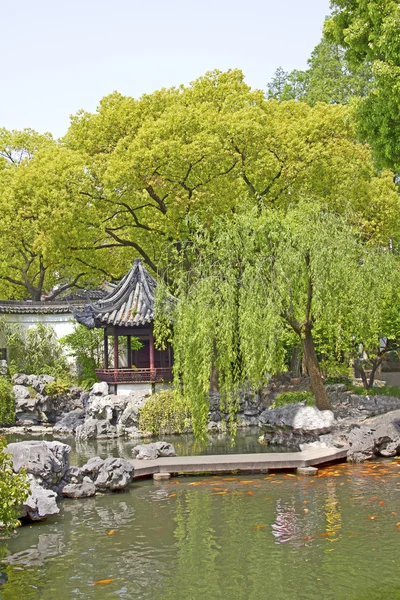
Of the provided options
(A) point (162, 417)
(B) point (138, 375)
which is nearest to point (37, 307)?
(B) point (138, 375)

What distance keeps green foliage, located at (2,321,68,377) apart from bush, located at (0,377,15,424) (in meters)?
3.75

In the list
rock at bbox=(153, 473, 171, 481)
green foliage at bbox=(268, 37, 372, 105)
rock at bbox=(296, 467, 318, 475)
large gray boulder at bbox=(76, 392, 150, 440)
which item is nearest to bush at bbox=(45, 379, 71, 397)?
large gray boulder at bbox=(76, 392, 150, 440)

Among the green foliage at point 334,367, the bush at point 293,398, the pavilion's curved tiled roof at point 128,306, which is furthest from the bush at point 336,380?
the pavilion's curved tiled roof at point 128,306

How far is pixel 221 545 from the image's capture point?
33.7 feet

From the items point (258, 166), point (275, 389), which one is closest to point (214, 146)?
point (258, 166)

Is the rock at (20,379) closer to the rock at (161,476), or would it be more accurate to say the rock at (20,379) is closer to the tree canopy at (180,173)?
the tree canopy at (180,173)

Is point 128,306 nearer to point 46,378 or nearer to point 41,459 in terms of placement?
point 46,378

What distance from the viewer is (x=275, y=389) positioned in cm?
2600

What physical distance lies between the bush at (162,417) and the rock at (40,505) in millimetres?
9719

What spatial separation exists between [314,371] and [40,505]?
28.1 feet

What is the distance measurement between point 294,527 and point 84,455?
8.93 metres

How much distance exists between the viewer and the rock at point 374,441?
642 inches

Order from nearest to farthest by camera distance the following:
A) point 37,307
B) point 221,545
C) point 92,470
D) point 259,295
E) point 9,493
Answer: point 9,493 < point 221,545 < point 92,470 < point 259,295 < point 37,307

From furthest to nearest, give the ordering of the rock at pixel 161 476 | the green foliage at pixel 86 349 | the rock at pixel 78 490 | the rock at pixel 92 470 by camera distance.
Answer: the green foliage at pixel 86 349 → the rock at pixel 161 476 → the rock at pixel 92 470 → the rock at pixel 78 490
